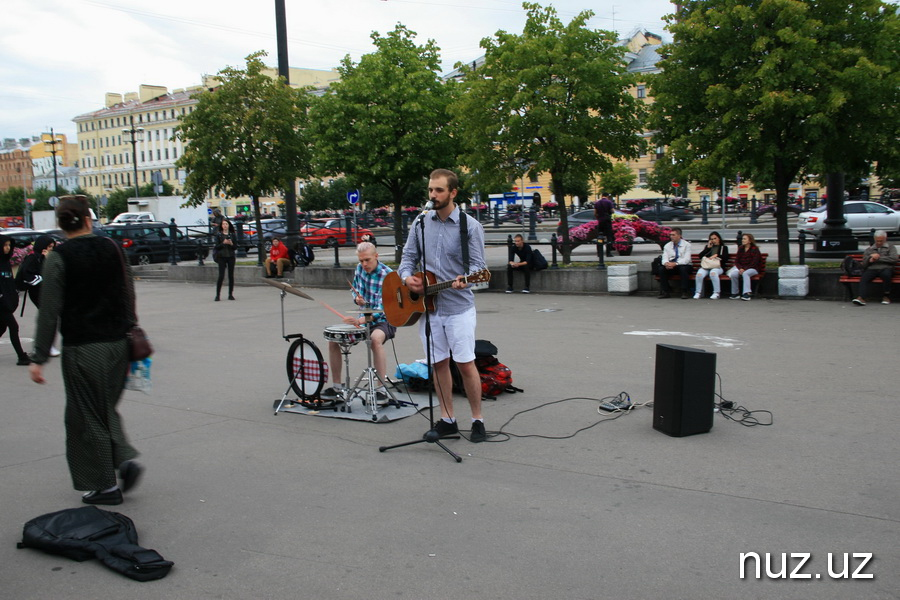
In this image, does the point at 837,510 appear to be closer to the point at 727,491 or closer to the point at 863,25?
the point at 727,491

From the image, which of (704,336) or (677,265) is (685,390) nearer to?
(704,336)

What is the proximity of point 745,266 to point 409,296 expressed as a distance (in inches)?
412

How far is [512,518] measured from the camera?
15.3 feet

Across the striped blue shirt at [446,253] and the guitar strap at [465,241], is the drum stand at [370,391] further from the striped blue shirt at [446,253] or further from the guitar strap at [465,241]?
the guitar strap at [465,241]

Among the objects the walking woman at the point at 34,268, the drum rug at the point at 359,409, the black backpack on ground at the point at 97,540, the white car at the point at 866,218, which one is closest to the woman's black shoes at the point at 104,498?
the black backpack on ground at the point at 97,540

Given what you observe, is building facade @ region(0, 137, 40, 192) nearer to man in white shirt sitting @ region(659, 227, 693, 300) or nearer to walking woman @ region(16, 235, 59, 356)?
walking woman @ region(16, 235, 59, 356)

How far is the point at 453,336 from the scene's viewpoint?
6.07 meters

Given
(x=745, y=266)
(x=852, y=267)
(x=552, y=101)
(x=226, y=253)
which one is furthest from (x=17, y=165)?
(x=852, y=267)

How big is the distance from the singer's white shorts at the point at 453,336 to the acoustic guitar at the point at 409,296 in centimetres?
13

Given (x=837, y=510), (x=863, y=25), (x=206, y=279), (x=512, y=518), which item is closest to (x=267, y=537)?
(x=512, y=518)

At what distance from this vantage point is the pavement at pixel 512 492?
3.93 m

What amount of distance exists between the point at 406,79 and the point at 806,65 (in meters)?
10.7

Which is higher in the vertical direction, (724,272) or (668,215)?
(668,215)

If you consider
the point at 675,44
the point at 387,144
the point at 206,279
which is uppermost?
the point at 675,44
